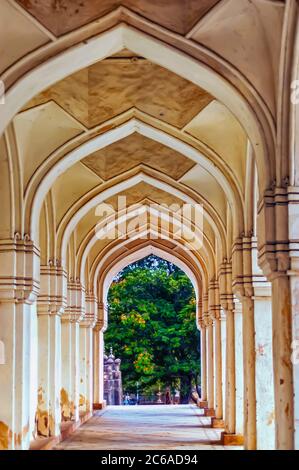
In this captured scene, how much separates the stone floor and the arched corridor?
42cm

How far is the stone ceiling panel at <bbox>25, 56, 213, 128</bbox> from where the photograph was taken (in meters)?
10.4

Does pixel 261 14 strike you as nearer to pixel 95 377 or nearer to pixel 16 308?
pixel 16 308

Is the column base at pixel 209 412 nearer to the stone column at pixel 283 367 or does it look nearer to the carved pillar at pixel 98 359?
the carved pillar at pixel 98 359

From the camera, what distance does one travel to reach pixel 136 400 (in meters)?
33.2

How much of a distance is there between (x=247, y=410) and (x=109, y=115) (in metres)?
4.21

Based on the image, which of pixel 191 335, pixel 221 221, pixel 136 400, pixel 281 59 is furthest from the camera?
pixel 136 400

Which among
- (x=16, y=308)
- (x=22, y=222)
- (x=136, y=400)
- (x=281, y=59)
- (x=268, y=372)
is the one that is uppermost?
(x=281, y=59)

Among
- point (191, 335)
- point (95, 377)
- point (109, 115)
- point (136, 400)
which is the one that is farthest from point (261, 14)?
point (136, 400)

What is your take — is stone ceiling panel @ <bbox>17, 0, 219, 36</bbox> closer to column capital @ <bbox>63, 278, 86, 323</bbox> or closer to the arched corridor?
the arched corridor

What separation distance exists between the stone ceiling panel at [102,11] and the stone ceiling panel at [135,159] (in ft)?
15.3

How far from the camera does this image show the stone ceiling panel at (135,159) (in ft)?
42.8

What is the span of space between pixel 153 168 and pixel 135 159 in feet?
1.20
